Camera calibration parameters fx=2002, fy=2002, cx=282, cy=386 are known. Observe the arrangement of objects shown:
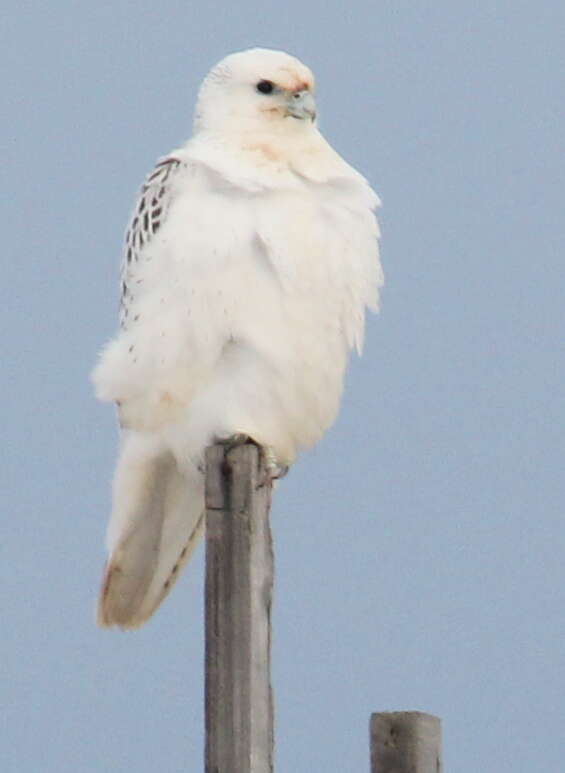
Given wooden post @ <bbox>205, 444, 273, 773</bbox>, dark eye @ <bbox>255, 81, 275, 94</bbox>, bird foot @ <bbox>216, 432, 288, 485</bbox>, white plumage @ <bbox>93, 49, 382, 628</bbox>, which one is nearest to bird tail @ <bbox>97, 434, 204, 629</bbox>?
white plumage @ <bbox>93, 49, 382, 628</bbox>

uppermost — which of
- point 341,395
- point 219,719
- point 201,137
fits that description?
point 201,137

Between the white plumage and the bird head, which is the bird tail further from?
the bird head

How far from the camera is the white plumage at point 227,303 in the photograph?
5203 mm

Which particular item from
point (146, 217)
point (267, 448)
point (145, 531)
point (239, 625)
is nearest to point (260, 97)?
point (146, 217)

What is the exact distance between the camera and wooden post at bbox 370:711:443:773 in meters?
3.95

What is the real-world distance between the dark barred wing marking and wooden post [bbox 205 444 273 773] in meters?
1.51

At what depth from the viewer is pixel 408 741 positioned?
13.0ft

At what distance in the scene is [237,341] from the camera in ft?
17.1

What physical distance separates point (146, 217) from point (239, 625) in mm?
1890

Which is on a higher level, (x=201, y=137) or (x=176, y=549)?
(x=201, y=137)

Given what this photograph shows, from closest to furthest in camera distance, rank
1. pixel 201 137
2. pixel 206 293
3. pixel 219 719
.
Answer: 1. pixel 219 719
2. pixel 206 293
3. pixel 201 137

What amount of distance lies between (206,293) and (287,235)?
27 centimetres

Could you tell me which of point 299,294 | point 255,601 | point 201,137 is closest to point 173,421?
point 299,294

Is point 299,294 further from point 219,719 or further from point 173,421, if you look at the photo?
point 219,719
